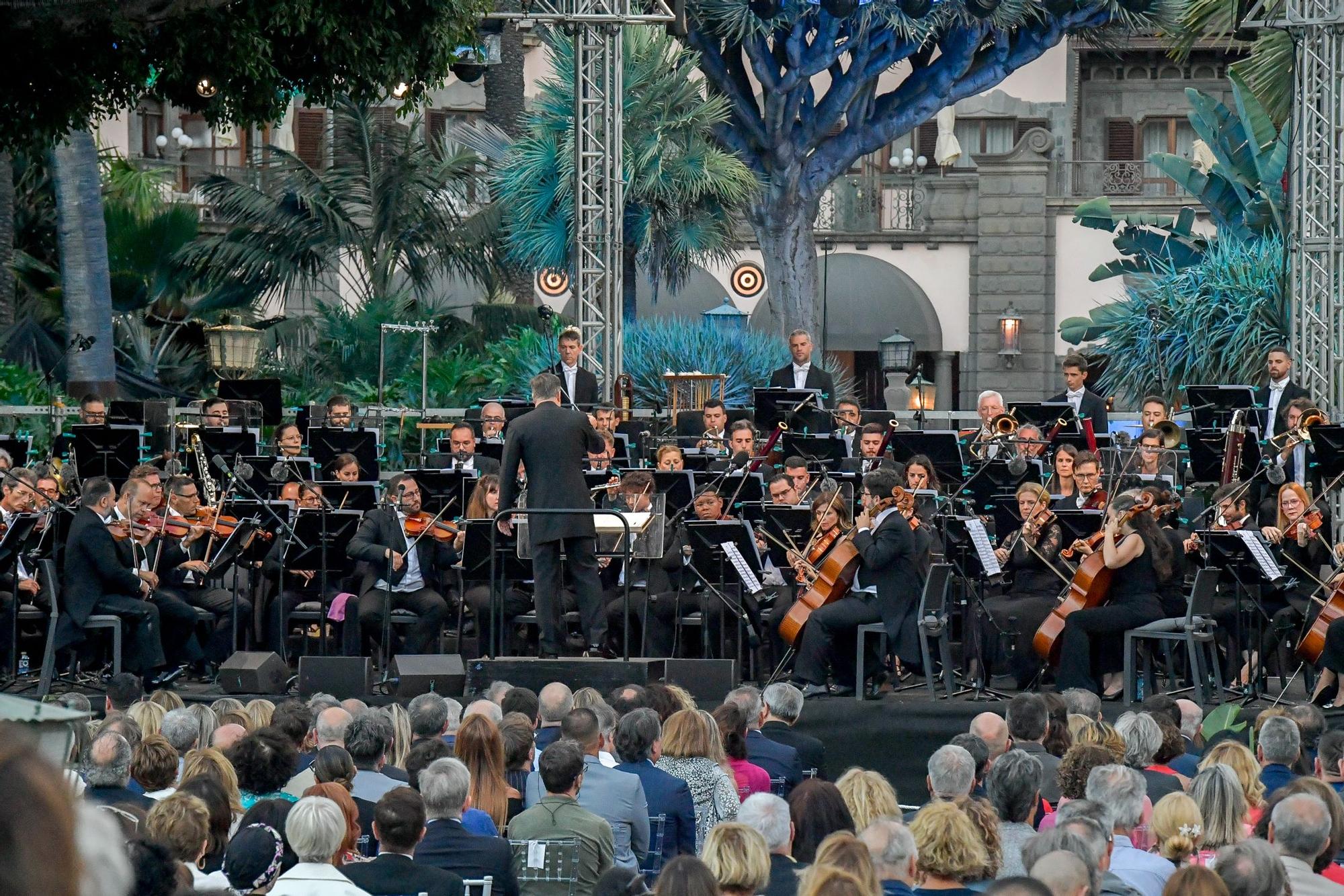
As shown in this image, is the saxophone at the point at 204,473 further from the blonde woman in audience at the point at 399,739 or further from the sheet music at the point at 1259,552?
the sheet music at the point at 1259,552

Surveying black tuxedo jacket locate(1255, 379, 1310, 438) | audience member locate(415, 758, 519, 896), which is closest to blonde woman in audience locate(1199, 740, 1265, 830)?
audience member locate(415, 758, 519, 896)

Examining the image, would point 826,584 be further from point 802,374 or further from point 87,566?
point 87,566

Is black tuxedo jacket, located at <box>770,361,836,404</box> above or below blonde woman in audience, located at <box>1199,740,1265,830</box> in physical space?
above

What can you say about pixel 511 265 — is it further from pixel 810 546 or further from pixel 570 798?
pixel 570 798

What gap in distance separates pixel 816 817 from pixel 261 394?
9844 mm

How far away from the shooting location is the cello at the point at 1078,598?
11758mm

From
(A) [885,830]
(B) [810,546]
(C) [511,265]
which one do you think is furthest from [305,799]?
(C) [511,265]

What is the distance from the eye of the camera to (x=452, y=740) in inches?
329

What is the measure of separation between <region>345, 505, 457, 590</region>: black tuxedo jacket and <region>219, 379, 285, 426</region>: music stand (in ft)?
9.11

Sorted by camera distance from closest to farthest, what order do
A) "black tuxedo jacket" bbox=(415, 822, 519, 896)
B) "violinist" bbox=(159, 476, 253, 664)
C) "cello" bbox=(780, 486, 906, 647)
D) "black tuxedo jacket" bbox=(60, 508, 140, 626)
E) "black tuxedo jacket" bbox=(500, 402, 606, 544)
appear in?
"black tuxedo jacket" bbox=(415, 822, 519, 896) < "black tuxedo jacket" bbox=(500, 402, 606, 544) < "black tuxedo jacket" bbox=(60, 508, 140, 626) < "cello" bbox=(780, 486, 906, 647) < "violinist" bbox=(159, 476, 253, 664)

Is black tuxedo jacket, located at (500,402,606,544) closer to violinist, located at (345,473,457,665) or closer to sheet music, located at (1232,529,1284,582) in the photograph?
violinist, located at (345,473,457,665)

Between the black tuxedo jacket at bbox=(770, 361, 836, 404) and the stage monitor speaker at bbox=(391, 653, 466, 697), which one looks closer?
the stage monitor speaker at bbox=(391, 653, 466, 697)

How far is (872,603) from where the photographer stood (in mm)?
11953

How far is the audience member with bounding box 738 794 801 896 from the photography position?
5898mm
